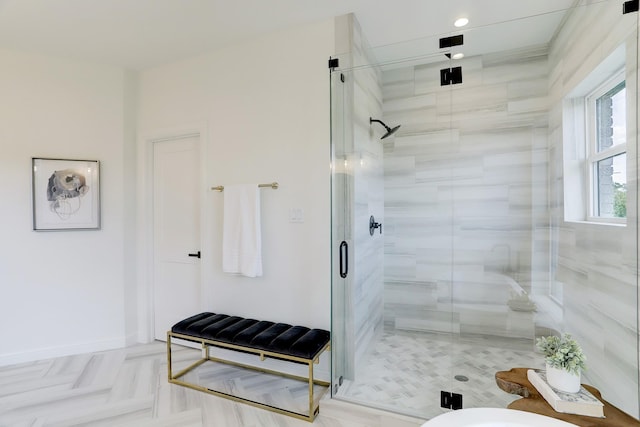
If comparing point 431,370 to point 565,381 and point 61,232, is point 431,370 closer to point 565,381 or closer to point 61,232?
point 565,381

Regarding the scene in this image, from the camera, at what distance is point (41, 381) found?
2.44 meters

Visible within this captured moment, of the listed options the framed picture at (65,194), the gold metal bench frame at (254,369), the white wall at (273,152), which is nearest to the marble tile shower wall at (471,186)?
the white wall at (273,152)

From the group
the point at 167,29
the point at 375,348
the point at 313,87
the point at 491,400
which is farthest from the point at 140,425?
the point at 167,29

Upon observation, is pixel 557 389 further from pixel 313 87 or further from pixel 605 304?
pixel 313 87

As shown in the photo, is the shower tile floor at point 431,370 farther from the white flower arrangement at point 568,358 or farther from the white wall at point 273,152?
the white flower arrangement at point 568,358

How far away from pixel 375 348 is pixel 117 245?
103 inches

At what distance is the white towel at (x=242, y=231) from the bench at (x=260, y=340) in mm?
414

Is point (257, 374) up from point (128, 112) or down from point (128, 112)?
down

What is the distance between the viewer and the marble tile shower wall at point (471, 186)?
2.44m

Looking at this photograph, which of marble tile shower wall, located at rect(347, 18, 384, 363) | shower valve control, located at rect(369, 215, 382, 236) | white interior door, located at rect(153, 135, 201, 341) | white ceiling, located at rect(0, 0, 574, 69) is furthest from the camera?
white interior door, located at rect(153, 135, 201, 341)

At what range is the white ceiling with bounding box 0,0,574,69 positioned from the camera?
7.18ft

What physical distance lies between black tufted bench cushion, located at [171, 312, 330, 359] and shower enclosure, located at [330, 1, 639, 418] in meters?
0.23

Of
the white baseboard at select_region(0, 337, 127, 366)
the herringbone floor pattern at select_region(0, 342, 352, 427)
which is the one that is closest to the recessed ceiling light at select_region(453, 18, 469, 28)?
the herringbone floor pattern at select_region(0, 342, 352, 427)

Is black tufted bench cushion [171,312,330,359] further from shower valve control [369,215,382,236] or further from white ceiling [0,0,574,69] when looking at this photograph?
white ceiling [0,0,574,69]
